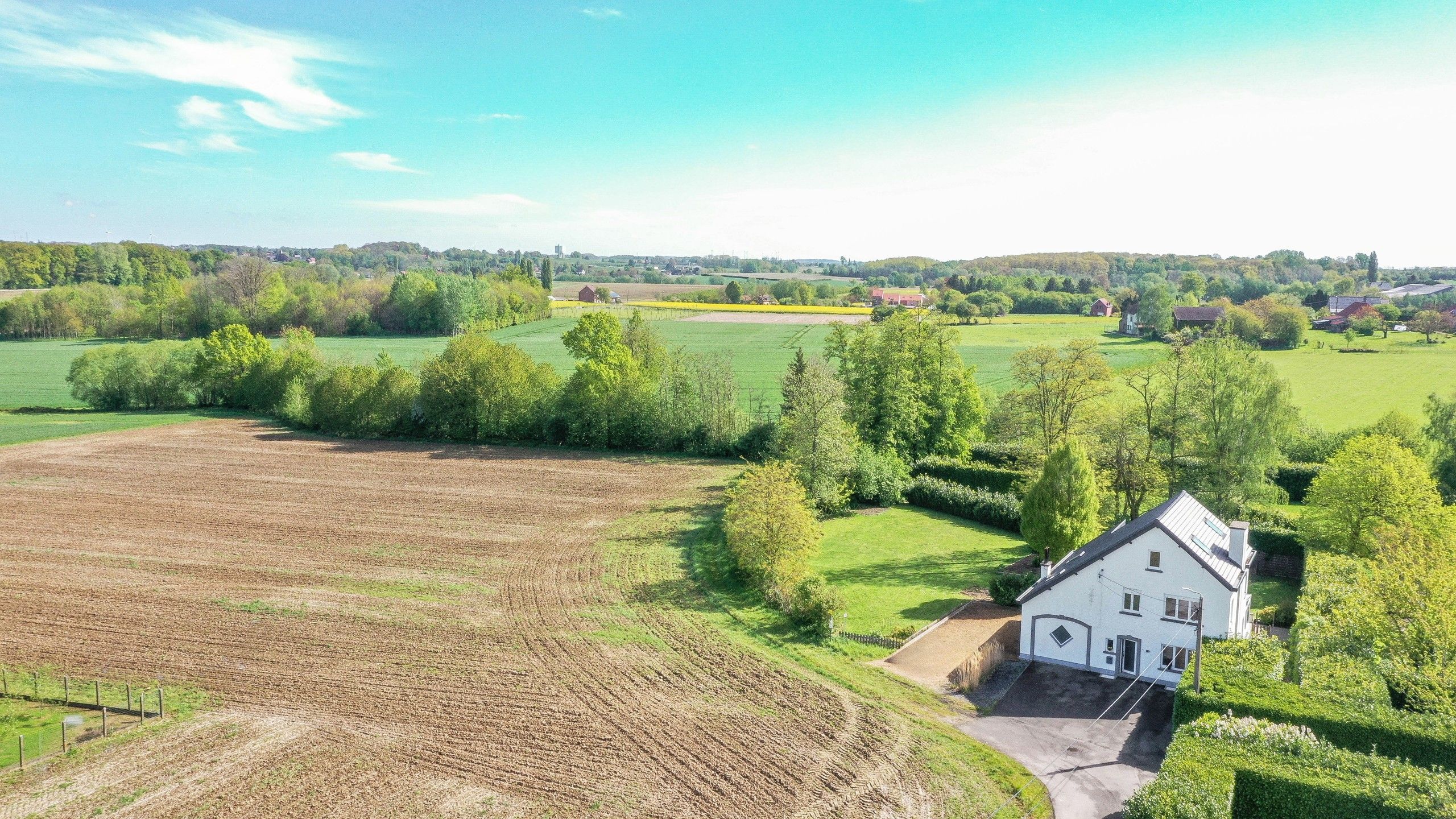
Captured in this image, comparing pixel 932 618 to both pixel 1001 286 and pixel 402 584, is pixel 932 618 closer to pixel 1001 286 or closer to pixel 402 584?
pixel 402 584

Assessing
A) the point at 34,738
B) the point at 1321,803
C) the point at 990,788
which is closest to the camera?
the point at 1321,803

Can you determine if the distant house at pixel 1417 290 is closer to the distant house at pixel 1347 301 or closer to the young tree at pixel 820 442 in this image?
the distant house at pixel 1347 301

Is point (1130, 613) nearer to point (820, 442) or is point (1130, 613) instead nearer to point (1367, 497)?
point (1367, 497)

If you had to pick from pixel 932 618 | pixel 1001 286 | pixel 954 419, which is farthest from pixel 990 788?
pixel 1001 286

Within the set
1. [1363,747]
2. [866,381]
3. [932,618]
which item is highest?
[866,381]

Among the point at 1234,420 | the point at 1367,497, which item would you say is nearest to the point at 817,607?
the point at 1367,497

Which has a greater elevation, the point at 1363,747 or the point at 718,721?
the point at 1363,747
